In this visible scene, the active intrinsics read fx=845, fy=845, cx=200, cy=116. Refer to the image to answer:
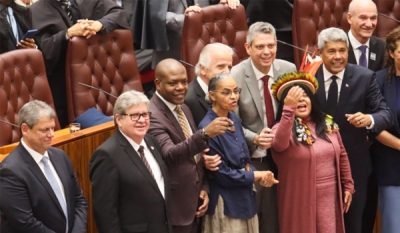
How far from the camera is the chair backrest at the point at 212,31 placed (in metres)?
3.25

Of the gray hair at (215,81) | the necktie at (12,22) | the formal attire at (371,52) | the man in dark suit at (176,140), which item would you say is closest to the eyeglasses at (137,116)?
the man in dark suit at (176,140)

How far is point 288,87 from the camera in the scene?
267 centimetres

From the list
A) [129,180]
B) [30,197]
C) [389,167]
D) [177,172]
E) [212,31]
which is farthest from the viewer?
[212,31]

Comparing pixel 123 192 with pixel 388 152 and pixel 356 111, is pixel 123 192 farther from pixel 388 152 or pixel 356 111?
pixel 388 152

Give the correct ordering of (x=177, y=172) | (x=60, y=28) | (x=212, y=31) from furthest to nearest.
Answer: (x=212, y=31)
(x=60, y=28)
(x=177, y=172)

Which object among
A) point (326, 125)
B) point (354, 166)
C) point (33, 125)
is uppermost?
point (33, 125)

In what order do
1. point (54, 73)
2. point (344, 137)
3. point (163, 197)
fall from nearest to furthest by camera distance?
point (163, 197) → point (344, 137) → point (54, 73)

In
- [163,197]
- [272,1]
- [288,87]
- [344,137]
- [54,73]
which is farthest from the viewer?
[272,1]

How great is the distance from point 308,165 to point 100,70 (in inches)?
36.9

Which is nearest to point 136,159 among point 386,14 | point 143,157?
point 143,157

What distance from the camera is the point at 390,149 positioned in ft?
9.70

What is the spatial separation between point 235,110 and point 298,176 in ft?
0.97

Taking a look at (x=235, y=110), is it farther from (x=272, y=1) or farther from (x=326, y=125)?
(x=272, y=1)

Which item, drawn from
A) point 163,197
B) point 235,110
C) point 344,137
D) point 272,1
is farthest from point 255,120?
point 272,1
